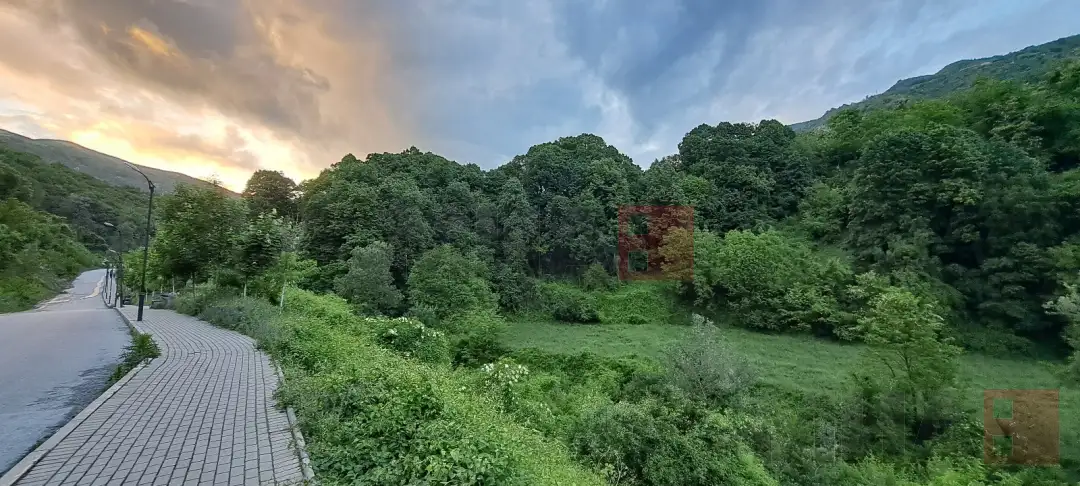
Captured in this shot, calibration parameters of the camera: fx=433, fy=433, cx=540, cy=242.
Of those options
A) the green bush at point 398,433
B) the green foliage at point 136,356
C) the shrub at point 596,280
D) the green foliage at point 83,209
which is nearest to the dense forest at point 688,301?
the green bush at point 398,433

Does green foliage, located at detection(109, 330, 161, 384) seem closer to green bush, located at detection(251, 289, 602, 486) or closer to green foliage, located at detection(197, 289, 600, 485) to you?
green foliage, located at detection(197, 289, 600, 485)

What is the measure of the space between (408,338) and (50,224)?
54.1m

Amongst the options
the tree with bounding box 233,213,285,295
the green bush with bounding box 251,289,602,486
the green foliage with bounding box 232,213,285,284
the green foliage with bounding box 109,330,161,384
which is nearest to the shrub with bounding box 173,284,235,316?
the tree with bounding box 233,213,285,295

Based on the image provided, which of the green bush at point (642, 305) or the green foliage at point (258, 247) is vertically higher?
the green foliage at point (258, 247)

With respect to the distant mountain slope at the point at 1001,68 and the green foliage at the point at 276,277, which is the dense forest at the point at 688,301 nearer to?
the green foliage at the point at 276,277

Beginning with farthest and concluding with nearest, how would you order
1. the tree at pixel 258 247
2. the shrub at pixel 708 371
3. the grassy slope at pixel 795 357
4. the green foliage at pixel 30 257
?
the green foliage at pixel 30 257 < the tree at pixel 258 247 < the grassy slope at pixel 795 357 < the shrub at pixel 708 371

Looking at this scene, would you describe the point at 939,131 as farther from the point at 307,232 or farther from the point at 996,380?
the point at 307,232

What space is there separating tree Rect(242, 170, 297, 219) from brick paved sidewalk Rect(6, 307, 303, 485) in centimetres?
3355

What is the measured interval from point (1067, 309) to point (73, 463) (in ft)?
73.4

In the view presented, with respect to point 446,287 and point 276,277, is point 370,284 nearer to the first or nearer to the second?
point 446,287

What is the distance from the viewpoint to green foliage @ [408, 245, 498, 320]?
27031 millimetres

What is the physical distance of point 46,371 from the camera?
873 cm

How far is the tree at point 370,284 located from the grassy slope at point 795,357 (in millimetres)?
7965

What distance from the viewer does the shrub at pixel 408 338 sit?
1362cm
